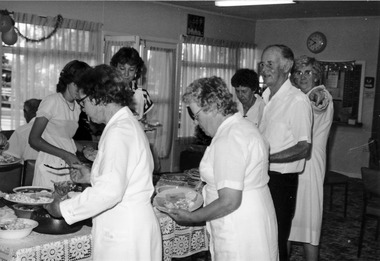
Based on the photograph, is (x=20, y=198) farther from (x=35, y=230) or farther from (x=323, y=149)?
(x=323, y=149)

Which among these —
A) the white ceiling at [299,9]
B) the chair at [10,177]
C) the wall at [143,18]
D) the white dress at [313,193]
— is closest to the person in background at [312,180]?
the white dress at [313,193]

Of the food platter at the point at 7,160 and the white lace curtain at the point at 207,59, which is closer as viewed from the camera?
the food platter at the point at 7,160

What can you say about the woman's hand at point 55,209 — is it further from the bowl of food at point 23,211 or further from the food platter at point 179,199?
the food platter at point 179,199

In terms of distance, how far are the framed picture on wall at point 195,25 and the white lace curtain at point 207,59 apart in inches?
3.4

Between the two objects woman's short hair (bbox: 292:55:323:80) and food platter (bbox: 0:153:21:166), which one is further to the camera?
woman's short hair (bbox: 292:55:323:80)

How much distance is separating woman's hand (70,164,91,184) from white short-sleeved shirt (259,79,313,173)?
87 centimetres

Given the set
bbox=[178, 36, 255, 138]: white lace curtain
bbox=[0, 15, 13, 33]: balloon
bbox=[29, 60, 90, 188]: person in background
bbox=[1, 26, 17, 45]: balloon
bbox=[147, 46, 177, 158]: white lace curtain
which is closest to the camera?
bbox=[29, 60, 90, 188]: person in background

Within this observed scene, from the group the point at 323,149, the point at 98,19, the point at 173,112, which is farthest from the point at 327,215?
the point at 98,19

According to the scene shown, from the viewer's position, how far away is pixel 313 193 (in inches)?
115

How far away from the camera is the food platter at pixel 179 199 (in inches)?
86.3

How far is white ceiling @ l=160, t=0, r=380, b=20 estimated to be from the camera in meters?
6.25

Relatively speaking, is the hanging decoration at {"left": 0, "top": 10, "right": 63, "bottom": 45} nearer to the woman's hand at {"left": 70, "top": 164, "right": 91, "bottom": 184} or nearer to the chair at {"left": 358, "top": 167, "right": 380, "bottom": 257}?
the woman's hand at {"left": 70, "top": 164, "right": 91, "bottom": 184}

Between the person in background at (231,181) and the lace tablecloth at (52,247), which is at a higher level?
the person in background at (231,181)

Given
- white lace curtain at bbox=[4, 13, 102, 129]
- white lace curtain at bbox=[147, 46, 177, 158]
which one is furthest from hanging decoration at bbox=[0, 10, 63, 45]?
white lace curtain at bbox=[147, 46, 177, 158]
